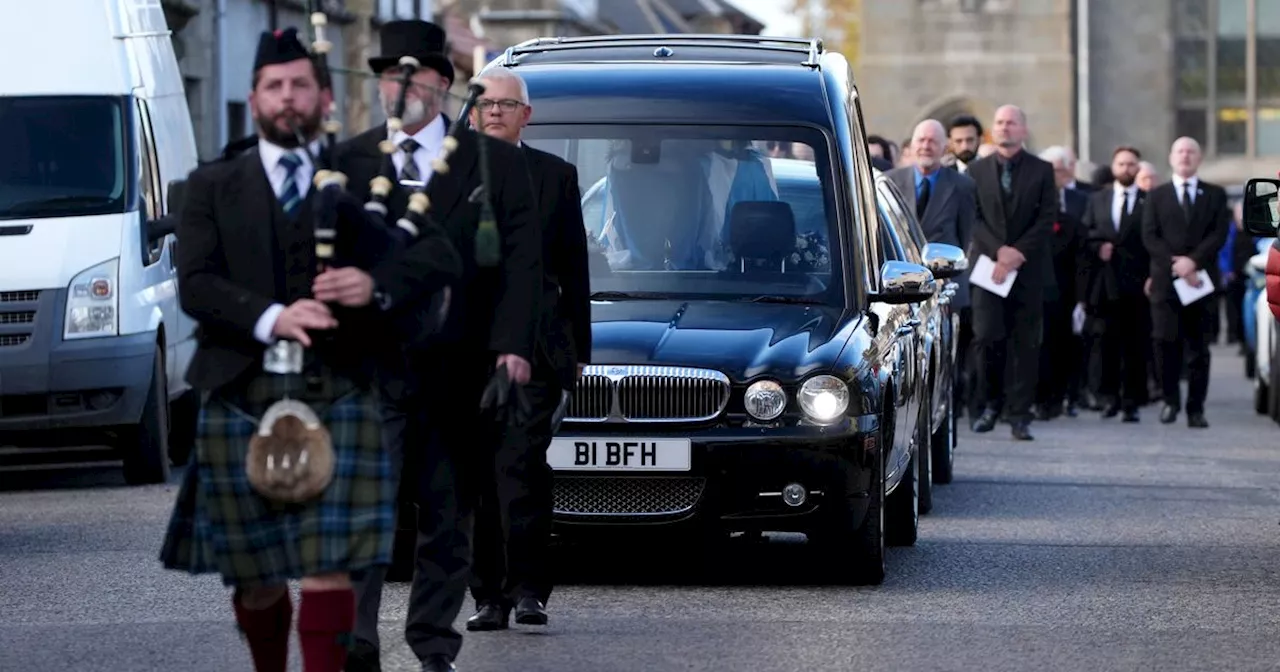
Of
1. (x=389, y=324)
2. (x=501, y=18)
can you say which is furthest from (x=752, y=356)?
(x=501, y=18)

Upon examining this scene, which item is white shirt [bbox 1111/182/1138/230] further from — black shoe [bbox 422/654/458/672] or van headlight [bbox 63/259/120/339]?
black shoe [bbox 422/654/458/672]

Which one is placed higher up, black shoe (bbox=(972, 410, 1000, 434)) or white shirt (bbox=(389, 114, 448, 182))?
white shirt (bbox=(389, 114, 448, 182))

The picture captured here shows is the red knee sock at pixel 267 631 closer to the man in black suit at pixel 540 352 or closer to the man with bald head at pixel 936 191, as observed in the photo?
the man in black suit at pixel 540 352

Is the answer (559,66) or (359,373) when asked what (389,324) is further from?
(559,66)

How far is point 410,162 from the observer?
7781 mm

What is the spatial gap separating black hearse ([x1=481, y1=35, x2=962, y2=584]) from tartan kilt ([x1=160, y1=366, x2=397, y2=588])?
10.7 feet

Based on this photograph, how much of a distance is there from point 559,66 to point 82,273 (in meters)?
4.23

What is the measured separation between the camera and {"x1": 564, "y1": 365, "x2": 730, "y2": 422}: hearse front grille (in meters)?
9.82

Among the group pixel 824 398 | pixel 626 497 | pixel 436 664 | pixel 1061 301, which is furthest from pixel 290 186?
pixel 1061 301

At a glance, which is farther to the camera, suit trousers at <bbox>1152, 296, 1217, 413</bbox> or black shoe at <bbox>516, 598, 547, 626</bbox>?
suit trousers at <bbox>1152, 296, 1217, 413</bbox>

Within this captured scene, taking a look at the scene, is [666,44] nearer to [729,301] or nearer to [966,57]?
[729,301]

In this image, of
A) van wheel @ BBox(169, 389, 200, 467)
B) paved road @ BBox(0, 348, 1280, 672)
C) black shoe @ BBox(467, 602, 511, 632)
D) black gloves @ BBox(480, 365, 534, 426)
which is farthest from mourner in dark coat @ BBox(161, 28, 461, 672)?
van wheel @ BBox(169, 389, 200, 467)

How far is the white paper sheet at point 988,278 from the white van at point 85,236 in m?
5.41

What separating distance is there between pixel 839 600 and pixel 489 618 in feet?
4.71
